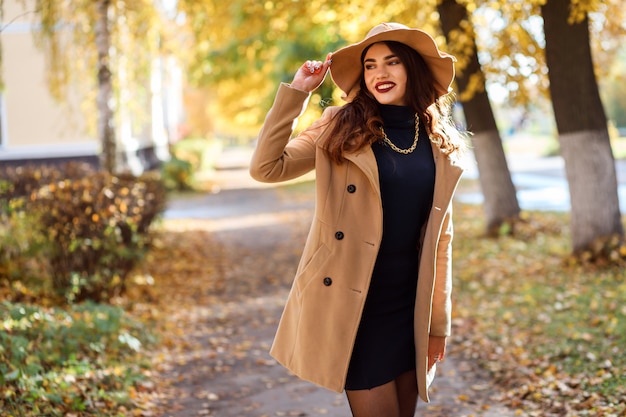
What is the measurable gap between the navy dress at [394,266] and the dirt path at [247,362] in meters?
2.37

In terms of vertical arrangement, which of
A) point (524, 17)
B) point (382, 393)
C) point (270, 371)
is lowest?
point (270, 371)

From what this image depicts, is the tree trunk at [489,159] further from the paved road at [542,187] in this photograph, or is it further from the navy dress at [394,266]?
the navy dress at [394,266]

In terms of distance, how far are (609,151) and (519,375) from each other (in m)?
3.96

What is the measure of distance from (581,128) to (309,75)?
642 centimetres

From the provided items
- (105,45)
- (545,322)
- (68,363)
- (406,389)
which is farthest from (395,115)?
(105,45)

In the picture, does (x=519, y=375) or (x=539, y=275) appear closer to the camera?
(x=519, y=375)

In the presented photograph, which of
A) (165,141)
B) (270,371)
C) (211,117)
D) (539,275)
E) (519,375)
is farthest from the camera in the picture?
(211,117)

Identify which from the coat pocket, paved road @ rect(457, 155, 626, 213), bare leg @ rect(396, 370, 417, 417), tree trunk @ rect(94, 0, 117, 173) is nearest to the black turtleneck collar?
the coat pocket

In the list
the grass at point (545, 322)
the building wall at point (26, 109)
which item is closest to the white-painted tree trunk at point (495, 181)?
the grass at point (545, 322)

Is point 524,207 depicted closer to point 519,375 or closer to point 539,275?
point 539,275

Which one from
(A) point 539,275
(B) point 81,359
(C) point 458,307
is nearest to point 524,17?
(A) point 539,275

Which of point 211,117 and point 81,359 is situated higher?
point 211,117

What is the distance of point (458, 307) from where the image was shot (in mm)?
8484

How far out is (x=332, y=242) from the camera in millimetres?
3146
